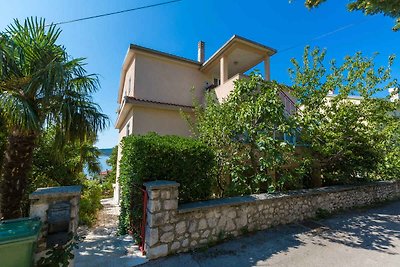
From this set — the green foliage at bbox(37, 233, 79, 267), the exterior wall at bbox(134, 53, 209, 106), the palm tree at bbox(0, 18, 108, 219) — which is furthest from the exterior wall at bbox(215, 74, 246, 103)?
the green foliage at bbox(37, 233, 79, 267)

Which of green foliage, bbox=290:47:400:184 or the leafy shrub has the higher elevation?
green foliage, bbox=290:47:400:184

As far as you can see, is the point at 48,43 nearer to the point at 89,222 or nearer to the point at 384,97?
the point at 89,222

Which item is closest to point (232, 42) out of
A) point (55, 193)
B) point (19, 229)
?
point (55, 193)

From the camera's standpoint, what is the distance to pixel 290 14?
38.6 feet

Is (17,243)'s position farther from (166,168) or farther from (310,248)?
(310,248)

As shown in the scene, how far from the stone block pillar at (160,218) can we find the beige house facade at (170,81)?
5.96m

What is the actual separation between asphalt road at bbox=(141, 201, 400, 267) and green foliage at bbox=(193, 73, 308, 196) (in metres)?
1.68

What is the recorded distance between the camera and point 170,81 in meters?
12.0

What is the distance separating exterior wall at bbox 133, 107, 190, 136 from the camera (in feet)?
32.9

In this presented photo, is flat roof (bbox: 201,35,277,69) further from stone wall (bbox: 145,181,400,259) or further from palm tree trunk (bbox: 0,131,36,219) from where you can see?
palm tree trunk (bbox: 0,131,36,219)

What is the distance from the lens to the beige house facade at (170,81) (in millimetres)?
10266

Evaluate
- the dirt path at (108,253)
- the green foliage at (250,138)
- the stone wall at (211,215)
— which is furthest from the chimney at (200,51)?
the dirt path at (108,253)

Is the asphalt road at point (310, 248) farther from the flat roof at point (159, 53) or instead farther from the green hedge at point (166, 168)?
the flat roof at point (159, 53)

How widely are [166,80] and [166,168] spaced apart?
25.8ft
